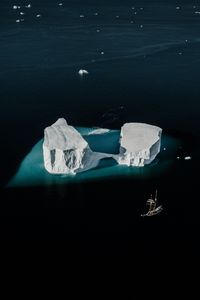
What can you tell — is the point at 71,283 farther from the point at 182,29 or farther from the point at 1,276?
the point at 182,29

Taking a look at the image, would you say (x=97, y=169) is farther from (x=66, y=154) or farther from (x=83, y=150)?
(x=66, y=154)

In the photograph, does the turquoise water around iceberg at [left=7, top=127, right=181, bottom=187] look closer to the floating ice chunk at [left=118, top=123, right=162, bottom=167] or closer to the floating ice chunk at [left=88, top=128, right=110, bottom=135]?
the floating ice chunk at [left=118, top=123, right=162, bottom=167]

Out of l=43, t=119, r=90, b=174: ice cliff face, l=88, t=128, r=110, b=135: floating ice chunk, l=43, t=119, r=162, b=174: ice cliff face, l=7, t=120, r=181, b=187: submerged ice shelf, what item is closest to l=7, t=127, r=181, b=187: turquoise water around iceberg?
l=7, t=120, r=181, b=187: submerged ice shelf

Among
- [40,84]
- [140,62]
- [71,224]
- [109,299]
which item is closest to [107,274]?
[109,299]

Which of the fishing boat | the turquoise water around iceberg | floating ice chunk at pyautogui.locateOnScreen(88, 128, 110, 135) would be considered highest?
floating ice chunk at pyautogui.locateOnScreen(88, 128, 110, 135)

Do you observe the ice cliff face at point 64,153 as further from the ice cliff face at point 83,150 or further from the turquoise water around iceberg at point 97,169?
the turquoise water around iceberg at point 97,169

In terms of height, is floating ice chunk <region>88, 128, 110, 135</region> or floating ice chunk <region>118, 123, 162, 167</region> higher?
floating ice chunk <region>88, 128, 110, 135</region>
